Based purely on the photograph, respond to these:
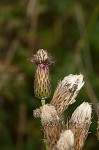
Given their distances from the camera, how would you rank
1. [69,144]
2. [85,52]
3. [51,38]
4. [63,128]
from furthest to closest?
[51,38]
[85,52]
[63,128]
[69,144]

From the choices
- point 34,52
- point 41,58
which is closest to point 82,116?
point 41,58

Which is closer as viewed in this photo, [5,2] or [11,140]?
[11,140]

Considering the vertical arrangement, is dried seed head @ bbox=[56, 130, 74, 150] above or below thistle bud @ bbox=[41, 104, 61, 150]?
below

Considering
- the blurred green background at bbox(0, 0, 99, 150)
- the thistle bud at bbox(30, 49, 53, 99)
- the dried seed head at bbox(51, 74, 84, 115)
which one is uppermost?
the blurred green background at bbox(0, 0, 99, 150)

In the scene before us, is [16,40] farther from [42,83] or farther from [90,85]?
[42,83]

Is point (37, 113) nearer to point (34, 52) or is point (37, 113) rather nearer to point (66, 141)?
point (66, 141)

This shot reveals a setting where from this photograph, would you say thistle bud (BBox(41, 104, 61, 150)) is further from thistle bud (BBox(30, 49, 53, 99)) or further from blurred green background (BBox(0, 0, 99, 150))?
blurred green background (BBox(0, 0, 99, 150))

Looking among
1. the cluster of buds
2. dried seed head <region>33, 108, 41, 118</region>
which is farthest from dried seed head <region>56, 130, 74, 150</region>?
dried seed head <region>33, 108, 41, 118</region>

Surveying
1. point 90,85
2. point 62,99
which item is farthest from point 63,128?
point 90,85
